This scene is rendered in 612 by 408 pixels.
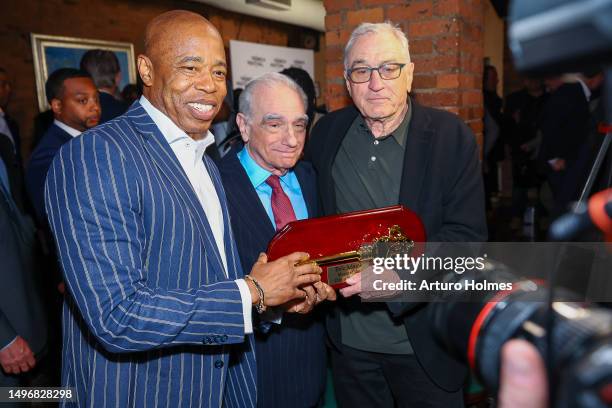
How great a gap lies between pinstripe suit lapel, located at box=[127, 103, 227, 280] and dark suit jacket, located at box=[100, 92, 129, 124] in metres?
2.19

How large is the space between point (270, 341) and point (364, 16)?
5.71 ft

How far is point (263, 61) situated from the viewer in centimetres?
516

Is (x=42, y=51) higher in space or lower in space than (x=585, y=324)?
higher

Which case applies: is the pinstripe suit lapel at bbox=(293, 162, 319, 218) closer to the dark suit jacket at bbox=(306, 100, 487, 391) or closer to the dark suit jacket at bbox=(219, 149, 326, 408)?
the dark suit jacket at bbox=(306, 100, 487, 391)

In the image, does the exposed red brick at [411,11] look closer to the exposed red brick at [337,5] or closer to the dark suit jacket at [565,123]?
the exposed red brick at [337,5]

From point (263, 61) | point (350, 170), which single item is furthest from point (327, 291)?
point (263, 61)

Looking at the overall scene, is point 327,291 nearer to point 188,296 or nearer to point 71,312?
point 188,296

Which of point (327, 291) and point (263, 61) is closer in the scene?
point (327, 291)

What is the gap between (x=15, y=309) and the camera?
6.31 feet

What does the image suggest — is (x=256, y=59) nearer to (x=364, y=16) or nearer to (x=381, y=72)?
(x=364, y=16)

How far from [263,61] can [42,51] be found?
2561 mm

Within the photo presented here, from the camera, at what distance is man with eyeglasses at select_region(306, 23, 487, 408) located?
1.64 meters

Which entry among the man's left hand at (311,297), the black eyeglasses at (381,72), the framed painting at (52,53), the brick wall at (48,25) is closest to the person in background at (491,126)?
the black eyeglasses at (381,72)

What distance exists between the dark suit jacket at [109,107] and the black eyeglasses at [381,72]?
6.92 ft
